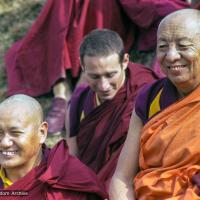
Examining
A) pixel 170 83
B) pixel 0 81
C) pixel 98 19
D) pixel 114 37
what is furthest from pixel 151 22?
pixel 170 83

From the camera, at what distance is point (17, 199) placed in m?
3.93

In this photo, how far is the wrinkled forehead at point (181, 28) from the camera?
3688mm

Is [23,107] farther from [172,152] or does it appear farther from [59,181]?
[172,152]

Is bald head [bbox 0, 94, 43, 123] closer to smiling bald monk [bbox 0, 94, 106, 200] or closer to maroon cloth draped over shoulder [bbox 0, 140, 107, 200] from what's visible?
smiling bald monk [bbox 0, 94, 106, 200]

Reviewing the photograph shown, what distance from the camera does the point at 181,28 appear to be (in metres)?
3.69

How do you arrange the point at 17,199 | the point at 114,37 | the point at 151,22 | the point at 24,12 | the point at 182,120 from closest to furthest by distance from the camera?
the point at 182,120 → the point at 17,199 → the point at 114,37 → the point at 151,22 → the point at 24,12

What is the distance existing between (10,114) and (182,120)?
951 mm

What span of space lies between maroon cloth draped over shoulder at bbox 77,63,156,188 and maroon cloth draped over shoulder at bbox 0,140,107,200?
1.85 ft

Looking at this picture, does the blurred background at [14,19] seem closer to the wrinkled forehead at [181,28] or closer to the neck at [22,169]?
the neck at [22,169]

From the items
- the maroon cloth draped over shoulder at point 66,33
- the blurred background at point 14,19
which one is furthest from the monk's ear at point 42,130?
the blurred background at point 14,19

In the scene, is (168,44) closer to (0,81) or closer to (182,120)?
(182,120)

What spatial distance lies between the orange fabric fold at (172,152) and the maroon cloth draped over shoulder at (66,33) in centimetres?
248

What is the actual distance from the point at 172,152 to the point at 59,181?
69cm

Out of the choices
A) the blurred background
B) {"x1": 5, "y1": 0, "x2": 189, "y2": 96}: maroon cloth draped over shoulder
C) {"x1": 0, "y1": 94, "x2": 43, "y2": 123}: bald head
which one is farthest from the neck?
the blurred background
